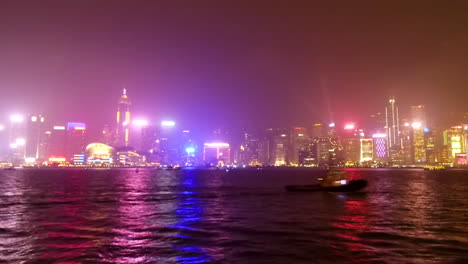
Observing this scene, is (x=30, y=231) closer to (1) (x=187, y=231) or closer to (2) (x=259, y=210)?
(1) (x=187, y=231)

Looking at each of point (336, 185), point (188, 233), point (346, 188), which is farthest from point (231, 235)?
point (346, 188)

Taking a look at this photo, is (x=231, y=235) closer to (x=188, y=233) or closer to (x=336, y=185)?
(x=188, y=233)

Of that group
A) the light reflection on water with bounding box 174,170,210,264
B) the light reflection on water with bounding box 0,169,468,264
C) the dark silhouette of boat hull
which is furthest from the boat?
the light reflection on water with bounding box 174,170,210,264

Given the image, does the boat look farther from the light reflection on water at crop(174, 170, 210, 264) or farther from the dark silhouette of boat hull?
the light reflection on water at crop(174, 170, 210, 264)

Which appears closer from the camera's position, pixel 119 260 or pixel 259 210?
pixel 119 260

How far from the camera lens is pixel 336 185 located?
61.0 metres

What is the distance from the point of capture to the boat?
200 ft

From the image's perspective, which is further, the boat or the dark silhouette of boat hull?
the boat

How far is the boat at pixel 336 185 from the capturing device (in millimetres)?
60844

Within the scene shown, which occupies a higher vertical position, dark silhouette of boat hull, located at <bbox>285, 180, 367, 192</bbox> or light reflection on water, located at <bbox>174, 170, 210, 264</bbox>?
dark silhouette of boat hull, located at <bbox>285, 180, 367, 192</bbox>

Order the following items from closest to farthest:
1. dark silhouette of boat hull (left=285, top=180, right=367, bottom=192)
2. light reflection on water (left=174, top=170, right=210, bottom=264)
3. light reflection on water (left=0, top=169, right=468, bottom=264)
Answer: light reflection on water (left=174, top=170, right=210, bottom=264) → light reflection on water (left=0, top=169, right=468, bottom=264) → dark silhouette of boat hull (left=285, top=180, right=367, bottom=192)

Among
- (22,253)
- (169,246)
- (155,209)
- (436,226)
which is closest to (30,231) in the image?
(22,253)

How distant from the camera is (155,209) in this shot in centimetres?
3800

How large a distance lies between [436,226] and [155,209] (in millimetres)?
26130
